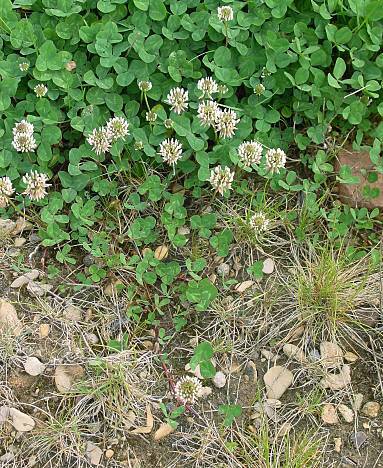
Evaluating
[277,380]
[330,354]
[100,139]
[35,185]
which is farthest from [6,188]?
[330,354]

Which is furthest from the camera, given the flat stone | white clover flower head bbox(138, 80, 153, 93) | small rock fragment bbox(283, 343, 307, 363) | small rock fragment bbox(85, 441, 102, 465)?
the flat stone

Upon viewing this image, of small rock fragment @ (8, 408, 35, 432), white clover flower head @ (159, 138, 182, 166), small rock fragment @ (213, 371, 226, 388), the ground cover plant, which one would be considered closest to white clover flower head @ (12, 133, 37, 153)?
the ground cover plant

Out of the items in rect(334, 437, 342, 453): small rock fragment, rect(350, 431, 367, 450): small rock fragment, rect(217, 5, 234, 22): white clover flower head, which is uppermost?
rect(217, 5, 234, 22): white clover flower head

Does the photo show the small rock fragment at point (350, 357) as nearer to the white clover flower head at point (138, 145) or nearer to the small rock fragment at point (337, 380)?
the small rock fragment at point (337, 380)

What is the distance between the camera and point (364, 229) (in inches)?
117

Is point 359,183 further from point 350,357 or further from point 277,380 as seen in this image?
point 277,380

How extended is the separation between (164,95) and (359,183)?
0.92 metres

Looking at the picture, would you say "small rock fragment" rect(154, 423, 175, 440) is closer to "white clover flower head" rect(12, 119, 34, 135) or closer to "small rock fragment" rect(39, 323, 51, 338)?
"small rock fragment" rect(39, 323, 51, 338)

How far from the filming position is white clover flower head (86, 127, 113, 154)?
283 centimetres

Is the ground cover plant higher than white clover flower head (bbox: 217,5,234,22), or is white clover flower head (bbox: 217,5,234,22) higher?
white clover flower head (bbox: 217,5,234,22)

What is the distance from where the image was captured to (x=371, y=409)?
101 inches

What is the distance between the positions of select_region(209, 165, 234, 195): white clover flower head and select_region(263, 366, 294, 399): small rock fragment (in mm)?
748

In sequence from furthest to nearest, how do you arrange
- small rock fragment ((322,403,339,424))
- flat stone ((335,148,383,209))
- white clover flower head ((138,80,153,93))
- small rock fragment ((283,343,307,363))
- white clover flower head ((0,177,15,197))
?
flat stone ((335,148,383,209)), white clover flower head ((138,80,153,93)), white clover flower head ((0,177,15,197)), small rock fragment ((283,343,307,363)), small rock fragment ((322,403,339,424))

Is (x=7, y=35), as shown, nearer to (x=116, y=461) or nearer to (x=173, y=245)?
(x=173, y=245)
